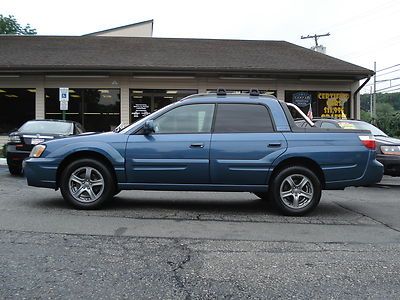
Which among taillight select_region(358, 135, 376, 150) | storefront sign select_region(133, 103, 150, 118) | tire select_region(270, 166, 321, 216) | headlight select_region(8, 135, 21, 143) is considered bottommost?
tire select_region(270, 166, 321, 216)

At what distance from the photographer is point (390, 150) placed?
10.1m

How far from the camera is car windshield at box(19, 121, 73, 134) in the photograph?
453 inches

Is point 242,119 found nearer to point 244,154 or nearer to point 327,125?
point 244,154

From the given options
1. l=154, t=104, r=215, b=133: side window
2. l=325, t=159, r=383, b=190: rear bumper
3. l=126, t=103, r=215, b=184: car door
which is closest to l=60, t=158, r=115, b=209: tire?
l=126, t=103, r=215, b=184: car door

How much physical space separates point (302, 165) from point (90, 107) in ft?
46.4

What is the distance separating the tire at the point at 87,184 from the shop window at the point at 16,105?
1384 centimetres

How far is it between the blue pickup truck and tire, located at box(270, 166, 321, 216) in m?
0.01

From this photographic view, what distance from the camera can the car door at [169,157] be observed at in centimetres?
678

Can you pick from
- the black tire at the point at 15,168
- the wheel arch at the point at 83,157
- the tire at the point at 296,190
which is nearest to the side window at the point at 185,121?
the wheel arch at the point at 83,157

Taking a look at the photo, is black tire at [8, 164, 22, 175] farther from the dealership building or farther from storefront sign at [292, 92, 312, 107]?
storefront sign at [292, 92, 312, 107]

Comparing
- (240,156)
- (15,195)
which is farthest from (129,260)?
(15,195)

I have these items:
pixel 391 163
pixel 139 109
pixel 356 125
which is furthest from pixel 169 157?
pixel 139 109

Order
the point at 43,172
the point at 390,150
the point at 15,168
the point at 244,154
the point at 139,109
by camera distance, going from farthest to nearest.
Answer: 1. the point at 139,109
2. the point at 15,168
3. the point at 390,150
4. the point at 43,172
5. the point at 244,154

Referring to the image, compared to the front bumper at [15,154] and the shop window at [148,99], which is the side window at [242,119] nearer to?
the front bumper at [15,154]
